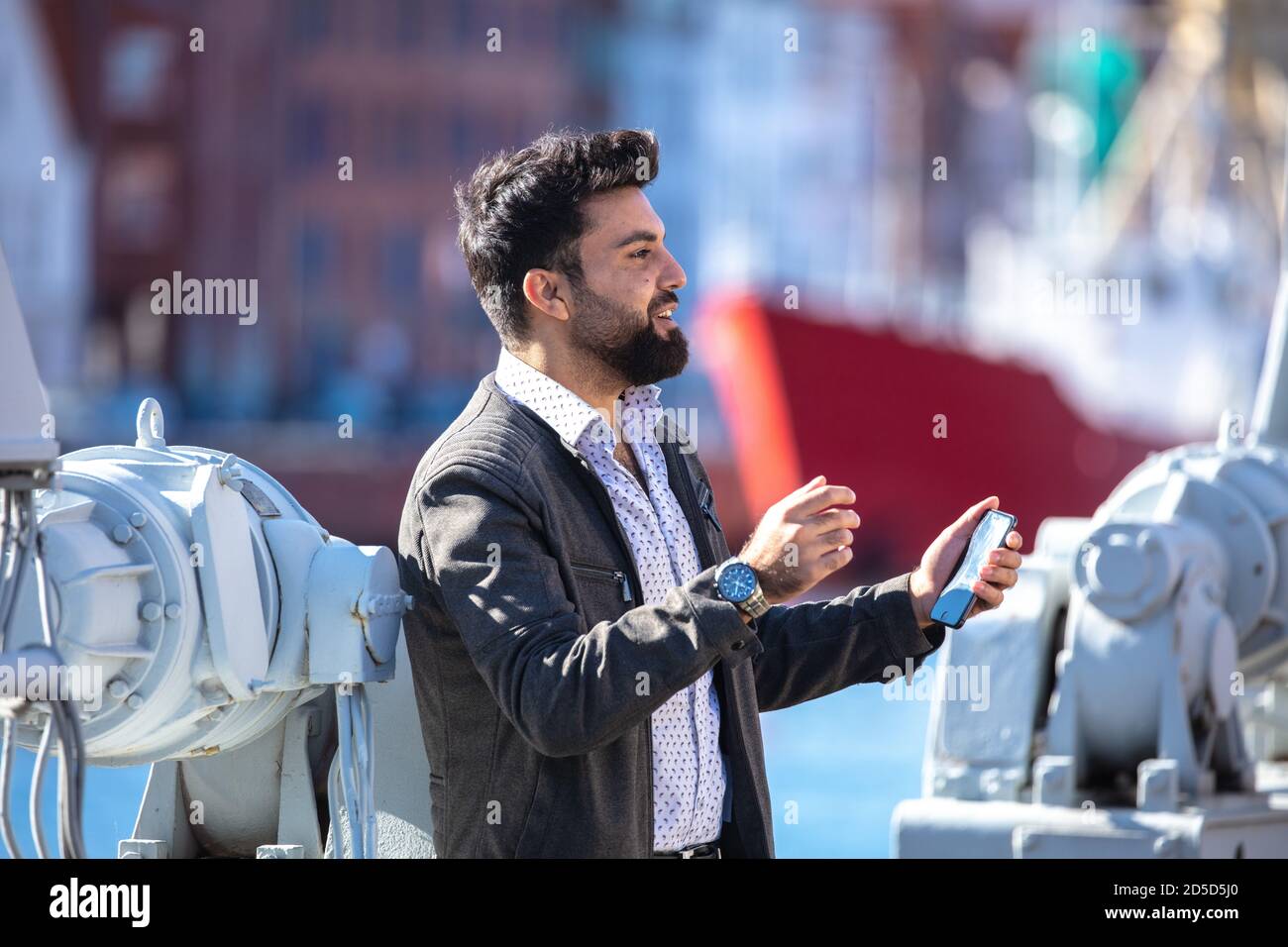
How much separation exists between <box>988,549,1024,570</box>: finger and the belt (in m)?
0.58

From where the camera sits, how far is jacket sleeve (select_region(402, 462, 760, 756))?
2451 mm

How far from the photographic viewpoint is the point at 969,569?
281cm

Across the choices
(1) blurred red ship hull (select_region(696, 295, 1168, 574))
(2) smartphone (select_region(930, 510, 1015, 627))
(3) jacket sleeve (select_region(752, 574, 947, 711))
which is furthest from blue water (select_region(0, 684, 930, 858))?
(1) blurred red ship hull (select_region(696, 295, 1168, 574))

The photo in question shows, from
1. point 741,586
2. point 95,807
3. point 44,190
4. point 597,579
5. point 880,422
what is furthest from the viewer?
point 44,190

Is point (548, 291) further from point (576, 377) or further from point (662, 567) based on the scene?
point (662, 567)

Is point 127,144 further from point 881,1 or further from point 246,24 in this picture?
point 881,1

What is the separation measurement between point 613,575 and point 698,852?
42cm

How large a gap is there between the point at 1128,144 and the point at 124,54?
68.5ft

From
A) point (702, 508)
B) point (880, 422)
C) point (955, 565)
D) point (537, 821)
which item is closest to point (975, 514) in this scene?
point (955, 565)

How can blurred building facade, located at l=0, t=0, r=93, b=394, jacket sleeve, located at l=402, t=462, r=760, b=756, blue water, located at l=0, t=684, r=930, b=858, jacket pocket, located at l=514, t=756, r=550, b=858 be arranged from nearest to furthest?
jacket sleeve, located at l=402, t=462, r=760, b=756
jacket pocket, located at l=514, t=756, r=550, b=858
blue water, located at l=0, t=684, r=930, b=858
blurred building facade, located at l=0, t=0, r=93, b=394

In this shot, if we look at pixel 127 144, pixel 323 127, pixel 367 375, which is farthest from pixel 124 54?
pixel 367 375

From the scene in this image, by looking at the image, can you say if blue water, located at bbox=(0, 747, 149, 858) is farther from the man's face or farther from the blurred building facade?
the blurred building facade

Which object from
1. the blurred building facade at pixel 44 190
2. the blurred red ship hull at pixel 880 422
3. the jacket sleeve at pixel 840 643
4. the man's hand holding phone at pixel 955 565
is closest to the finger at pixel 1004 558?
the man's hand holding phone at pixel 955 565

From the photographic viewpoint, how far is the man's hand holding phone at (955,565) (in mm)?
2771
